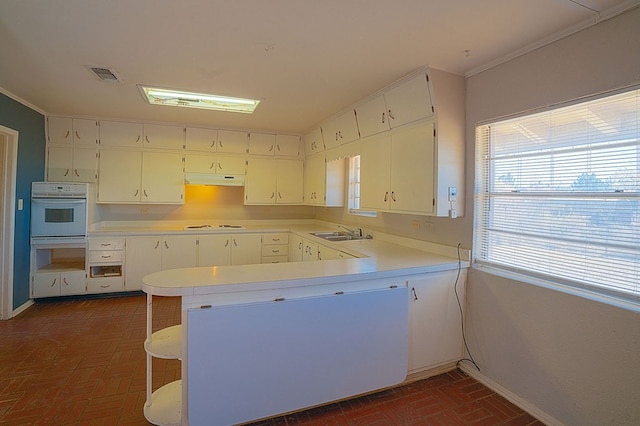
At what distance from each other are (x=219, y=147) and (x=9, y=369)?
136 inches

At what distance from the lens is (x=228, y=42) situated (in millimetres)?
2182

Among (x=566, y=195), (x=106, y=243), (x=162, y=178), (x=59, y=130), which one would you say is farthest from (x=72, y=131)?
(x=566, y=195)

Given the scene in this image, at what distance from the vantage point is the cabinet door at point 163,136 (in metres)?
4.59

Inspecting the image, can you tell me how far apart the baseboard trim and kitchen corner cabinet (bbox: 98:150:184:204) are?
14.1 feet

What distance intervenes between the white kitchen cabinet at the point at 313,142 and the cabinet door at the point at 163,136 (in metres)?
1.93

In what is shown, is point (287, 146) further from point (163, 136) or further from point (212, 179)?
point (163, 136)

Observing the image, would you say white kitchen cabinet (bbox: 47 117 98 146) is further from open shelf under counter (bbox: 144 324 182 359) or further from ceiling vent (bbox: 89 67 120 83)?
open shelf under counter (bbox: 144 324 182 359)

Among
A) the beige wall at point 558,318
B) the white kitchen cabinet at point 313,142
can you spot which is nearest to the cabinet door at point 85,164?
the white kitchen cabinet at point 313,142

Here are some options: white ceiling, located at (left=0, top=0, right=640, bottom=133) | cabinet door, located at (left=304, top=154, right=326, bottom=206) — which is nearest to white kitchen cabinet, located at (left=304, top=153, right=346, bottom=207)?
cabinet door, located at (left=304, top=154, right=326, bottom=206)

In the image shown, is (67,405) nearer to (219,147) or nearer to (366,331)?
(366,331)

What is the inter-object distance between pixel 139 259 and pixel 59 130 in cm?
206

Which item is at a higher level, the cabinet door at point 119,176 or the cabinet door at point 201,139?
the cabinet door at point 201,139

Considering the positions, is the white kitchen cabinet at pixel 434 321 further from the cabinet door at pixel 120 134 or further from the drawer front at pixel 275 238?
the cabinet door at pixel 120 134

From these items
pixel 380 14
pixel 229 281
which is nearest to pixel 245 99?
pixel 380 14
